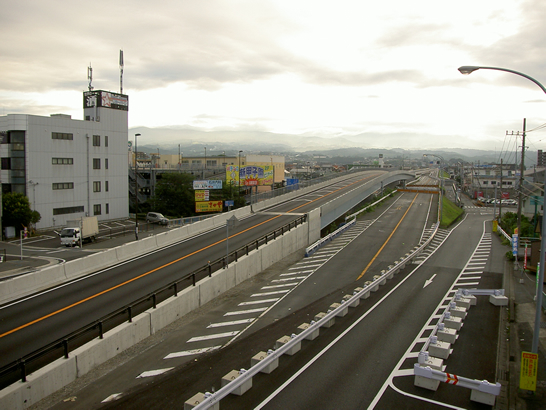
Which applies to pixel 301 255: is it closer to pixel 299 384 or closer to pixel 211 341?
pixel 211 341

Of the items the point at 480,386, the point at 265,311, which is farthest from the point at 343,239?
the point at 480,386

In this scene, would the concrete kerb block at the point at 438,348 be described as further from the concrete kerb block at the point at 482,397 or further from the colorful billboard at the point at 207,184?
the colorful billboard at the point at 207,184

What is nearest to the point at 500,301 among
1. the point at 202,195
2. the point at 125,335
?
the point at 125,335

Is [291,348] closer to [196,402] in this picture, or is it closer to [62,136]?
[196,402]

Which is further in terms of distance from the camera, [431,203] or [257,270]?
[431,203]

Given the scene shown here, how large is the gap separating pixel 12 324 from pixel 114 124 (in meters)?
45.3

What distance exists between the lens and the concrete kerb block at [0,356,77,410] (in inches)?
400

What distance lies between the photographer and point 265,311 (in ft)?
65.6

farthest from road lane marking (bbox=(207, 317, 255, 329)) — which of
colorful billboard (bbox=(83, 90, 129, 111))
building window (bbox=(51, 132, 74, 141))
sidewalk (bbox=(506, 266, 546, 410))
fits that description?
colorful billboard (bbox=(83, 90, 129, 111))

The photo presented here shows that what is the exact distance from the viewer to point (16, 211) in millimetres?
40844

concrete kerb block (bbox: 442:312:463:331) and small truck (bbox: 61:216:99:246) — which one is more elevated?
concrete kerb block (bbox: 442:312:463:331)

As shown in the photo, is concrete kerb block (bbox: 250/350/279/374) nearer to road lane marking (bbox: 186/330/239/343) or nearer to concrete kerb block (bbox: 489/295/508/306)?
road lane marking (bbox: 186/330/239/343)

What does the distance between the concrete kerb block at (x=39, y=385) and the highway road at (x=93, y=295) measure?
1.85 meters

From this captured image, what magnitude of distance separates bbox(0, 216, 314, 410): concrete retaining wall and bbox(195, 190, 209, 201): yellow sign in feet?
89.6
